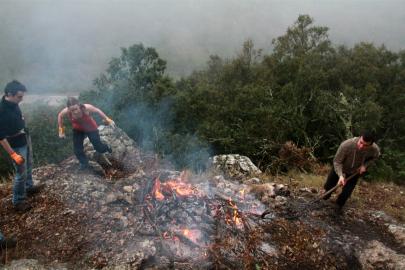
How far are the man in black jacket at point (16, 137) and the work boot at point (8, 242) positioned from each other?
741 millimetres

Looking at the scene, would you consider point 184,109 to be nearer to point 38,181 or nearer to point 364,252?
point 38,181

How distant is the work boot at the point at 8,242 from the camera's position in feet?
15.9

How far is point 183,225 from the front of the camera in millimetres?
5383

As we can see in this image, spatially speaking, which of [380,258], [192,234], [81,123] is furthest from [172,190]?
[380,258]

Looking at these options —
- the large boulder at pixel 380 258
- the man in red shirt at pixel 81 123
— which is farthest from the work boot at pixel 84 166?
the large boulder at pixel 380 258

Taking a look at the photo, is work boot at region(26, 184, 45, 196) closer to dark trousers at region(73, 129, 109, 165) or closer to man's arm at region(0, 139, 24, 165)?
dark trousers at region(73, 129, 109, 165)

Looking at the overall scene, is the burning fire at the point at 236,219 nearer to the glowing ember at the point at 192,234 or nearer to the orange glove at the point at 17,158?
the glowing ember at the point at 192,234

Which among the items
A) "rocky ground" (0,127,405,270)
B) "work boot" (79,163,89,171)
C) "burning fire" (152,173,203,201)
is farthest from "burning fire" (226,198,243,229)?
"work boot" (79,163,89,171)

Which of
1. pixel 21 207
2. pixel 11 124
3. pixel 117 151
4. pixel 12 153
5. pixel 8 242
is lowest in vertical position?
pixel 8 242

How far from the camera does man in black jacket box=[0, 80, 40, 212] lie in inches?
192

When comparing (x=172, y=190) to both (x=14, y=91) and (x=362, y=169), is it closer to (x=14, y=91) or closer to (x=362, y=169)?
(x=14, y=91)

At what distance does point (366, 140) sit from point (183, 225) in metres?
2.94

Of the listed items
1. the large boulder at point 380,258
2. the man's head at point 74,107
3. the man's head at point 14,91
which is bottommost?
the large boulder at point 380,258

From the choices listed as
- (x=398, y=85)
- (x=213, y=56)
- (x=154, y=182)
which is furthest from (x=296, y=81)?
(x=213, y=56)
